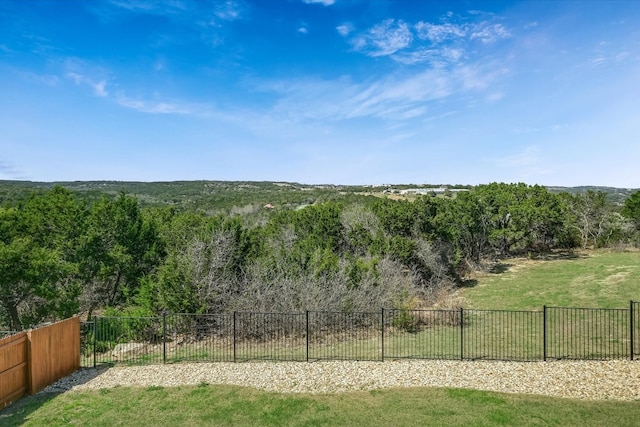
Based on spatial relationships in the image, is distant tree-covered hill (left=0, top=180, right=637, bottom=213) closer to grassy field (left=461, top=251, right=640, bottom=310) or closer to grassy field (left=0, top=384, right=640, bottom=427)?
grassy field (left=461, top=251, right=640, bottom=310)

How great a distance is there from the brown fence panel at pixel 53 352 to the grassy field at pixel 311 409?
0.71m

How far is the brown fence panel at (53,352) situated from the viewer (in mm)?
11484

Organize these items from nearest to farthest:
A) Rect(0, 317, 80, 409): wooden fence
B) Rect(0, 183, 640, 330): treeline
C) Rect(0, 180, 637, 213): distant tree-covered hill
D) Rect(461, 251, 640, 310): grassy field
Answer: Rect(0, 317, 80, 409): wooden fence, Rect(0, 183, 640, 330): treeline, Rect(461, 251, 640, 310): grassy field, Rect(0, 180, 637, 213): distant tree-covered hill

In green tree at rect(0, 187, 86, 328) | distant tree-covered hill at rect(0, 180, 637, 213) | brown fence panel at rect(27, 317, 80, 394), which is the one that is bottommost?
brown fence panel at rect(27, 317, 80, 394)

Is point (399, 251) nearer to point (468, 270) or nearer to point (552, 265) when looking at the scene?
point (468, 270)

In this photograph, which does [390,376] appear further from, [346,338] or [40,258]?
[40,258]

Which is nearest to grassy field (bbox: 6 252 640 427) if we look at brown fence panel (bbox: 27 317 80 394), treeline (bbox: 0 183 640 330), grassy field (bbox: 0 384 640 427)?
grassy field (bbox: 0 384 640 427)

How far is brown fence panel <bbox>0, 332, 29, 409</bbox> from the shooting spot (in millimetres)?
10422

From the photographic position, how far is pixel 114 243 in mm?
22500

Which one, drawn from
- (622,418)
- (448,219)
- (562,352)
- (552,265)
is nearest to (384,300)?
→ (562,352)

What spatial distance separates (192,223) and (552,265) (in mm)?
27173

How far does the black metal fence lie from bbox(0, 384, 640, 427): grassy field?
2766 millimetres

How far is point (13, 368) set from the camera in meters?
10.7

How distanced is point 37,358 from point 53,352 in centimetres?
67
